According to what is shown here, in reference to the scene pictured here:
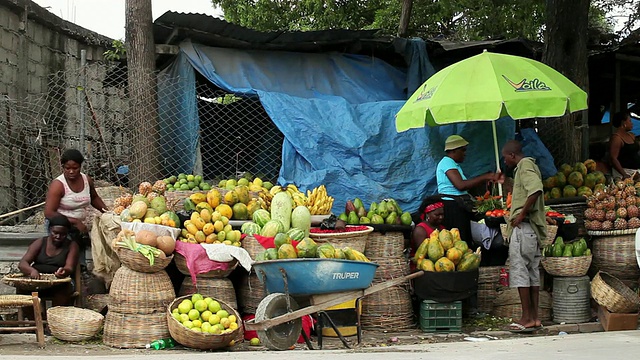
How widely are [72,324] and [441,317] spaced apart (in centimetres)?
380

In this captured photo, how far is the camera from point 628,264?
9.25m

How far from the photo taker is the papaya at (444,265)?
327 inches

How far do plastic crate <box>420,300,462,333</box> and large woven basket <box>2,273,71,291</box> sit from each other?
3778mm

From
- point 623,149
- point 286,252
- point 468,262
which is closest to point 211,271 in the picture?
point 286,252

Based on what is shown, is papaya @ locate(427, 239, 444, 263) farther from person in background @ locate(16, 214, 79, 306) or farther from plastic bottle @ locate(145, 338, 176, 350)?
person in background @ locate(16, 214, 79, 306)

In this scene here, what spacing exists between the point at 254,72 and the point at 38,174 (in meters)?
3.50

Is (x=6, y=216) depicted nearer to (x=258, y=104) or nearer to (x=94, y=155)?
(x=94, y=155)

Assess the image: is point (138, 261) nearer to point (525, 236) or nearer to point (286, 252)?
point (286, 252)

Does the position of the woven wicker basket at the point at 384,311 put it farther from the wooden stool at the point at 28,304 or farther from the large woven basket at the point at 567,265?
the wooden stool at the point at 28,304

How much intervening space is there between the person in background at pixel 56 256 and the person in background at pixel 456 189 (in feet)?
13.7

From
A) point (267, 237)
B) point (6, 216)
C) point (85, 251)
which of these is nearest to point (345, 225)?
point (267, 237)

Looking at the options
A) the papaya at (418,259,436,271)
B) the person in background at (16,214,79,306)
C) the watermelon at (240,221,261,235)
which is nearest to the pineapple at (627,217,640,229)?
the papaya at (418,259,436,271)

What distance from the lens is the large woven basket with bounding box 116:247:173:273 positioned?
7410 millimetres

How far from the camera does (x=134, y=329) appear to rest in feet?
24.5
